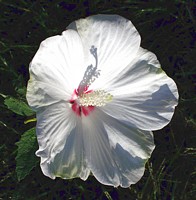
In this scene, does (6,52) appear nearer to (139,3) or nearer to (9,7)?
(9,7)

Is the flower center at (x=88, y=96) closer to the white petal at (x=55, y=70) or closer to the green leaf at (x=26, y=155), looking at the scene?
the white petal at (x=55, y=70)

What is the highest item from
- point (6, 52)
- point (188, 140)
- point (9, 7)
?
point (9, 7)

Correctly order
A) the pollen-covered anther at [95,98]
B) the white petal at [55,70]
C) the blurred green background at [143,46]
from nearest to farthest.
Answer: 1. the white petal at [55,70]
2. the pollen-covered anther at [95,98]
3. the blurred green background at [143,46]

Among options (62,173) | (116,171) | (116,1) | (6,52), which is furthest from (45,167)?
(116,1)

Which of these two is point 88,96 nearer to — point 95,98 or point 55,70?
point 95,98

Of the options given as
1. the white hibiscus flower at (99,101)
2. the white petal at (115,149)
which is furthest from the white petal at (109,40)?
the white petal at (115,149)
